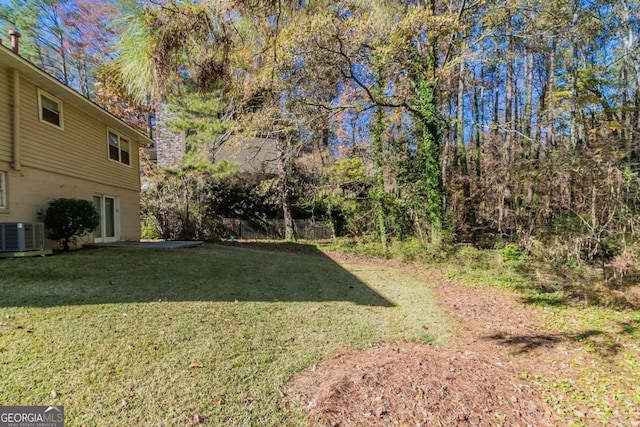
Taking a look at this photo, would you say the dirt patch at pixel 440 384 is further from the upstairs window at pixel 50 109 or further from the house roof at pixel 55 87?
the upstairs window at pixel 50 109

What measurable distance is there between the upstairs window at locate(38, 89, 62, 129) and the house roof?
14 cm

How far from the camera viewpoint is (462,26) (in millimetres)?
7820

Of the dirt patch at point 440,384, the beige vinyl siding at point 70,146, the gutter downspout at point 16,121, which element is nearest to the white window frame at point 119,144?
the beige vinyl siding at point 70,146

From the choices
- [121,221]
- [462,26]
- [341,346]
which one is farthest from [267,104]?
[341,346]

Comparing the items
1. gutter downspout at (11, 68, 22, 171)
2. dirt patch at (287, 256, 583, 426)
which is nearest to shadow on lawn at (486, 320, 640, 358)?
dirt patch at (287, 256, 583, 426)

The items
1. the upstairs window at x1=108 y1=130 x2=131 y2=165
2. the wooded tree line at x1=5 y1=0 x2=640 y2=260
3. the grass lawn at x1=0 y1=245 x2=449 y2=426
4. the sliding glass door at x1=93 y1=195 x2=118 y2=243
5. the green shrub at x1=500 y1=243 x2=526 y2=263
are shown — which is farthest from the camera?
the upstairs window at x1=108 y1=130 x2=131 y2=165

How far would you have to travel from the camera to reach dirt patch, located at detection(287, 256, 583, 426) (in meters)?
2.21

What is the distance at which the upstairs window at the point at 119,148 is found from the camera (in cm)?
998

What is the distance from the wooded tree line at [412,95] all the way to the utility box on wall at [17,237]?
126 inches

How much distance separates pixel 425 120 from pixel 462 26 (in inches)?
96.1

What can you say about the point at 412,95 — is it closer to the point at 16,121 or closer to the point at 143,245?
the point at 143,245

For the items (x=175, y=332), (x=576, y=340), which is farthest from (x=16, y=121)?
(x=576, y=340)

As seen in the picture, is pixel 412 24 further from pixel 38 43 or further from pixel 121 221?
pixel 38 43

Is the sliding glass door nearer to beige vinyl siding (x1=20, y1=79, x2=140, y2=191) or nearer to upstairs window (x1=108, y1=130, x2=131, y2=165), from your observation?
beige vinyl siding (x1=20, y1=79, x2=140, y2=191)
